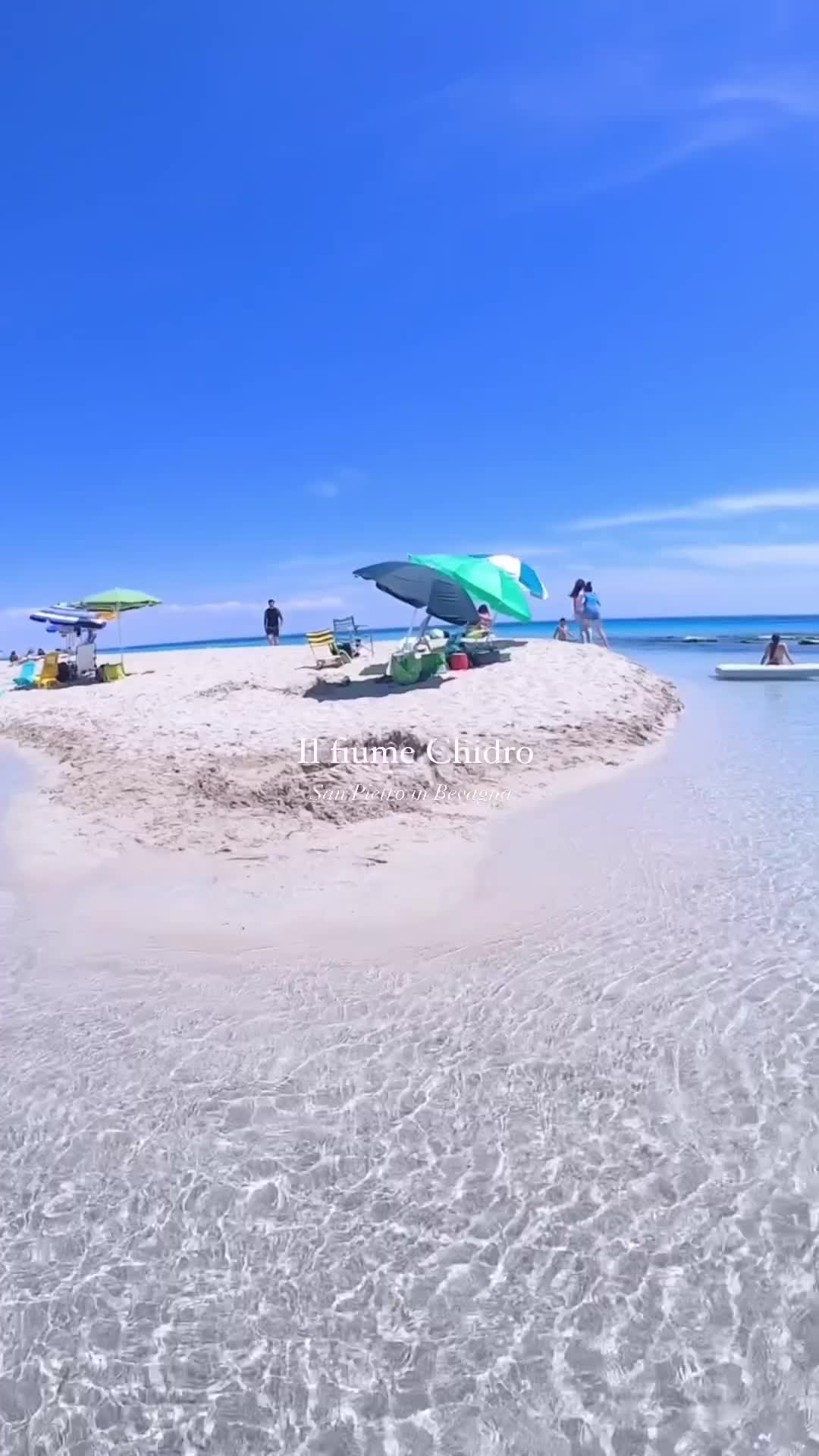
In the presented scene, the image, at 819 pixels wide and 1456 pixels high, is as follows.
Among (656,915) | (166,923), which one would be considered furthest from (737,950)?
(166,923)

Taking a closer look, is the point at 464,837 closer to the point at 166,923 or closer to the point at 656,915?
the point at 656,915

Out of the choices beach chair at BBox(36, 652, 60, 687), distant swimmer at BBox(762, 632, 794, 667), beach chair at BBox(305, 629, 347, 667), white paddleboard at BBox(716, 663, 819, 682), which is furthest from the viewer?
distant swimmer at BBox(762, 632, 794, 667)

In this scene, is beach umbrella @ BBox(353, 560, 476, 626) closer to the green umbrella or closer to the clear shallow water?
the green umbrella

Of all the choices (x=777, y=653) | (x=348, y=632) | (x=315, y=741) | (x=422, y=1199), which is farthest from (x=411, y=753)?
(x=777, y=653)

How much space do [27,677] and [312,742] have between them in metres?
16.1

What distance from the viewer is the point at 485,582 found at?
1505 cm

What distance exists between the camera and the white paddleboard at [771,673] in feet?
74.1

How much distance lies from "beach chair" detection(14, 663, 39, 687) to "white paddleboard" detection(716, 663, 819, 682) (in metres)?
21.5

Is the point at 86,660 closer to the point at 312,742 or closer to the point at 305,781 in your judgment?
the point at 312,742

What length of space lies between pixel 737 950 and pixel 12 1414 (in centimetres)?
436

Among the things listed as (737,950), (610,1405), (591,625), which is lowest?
(610,1405)

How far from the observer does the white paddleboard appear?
74.1 feet

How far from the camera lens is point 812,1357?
235 cm

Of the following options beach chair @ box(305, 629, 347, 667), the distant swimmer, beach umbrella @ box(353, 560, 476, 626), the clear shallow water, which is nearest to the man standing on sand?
beach chair @ box(305, 629, 347, 667)
